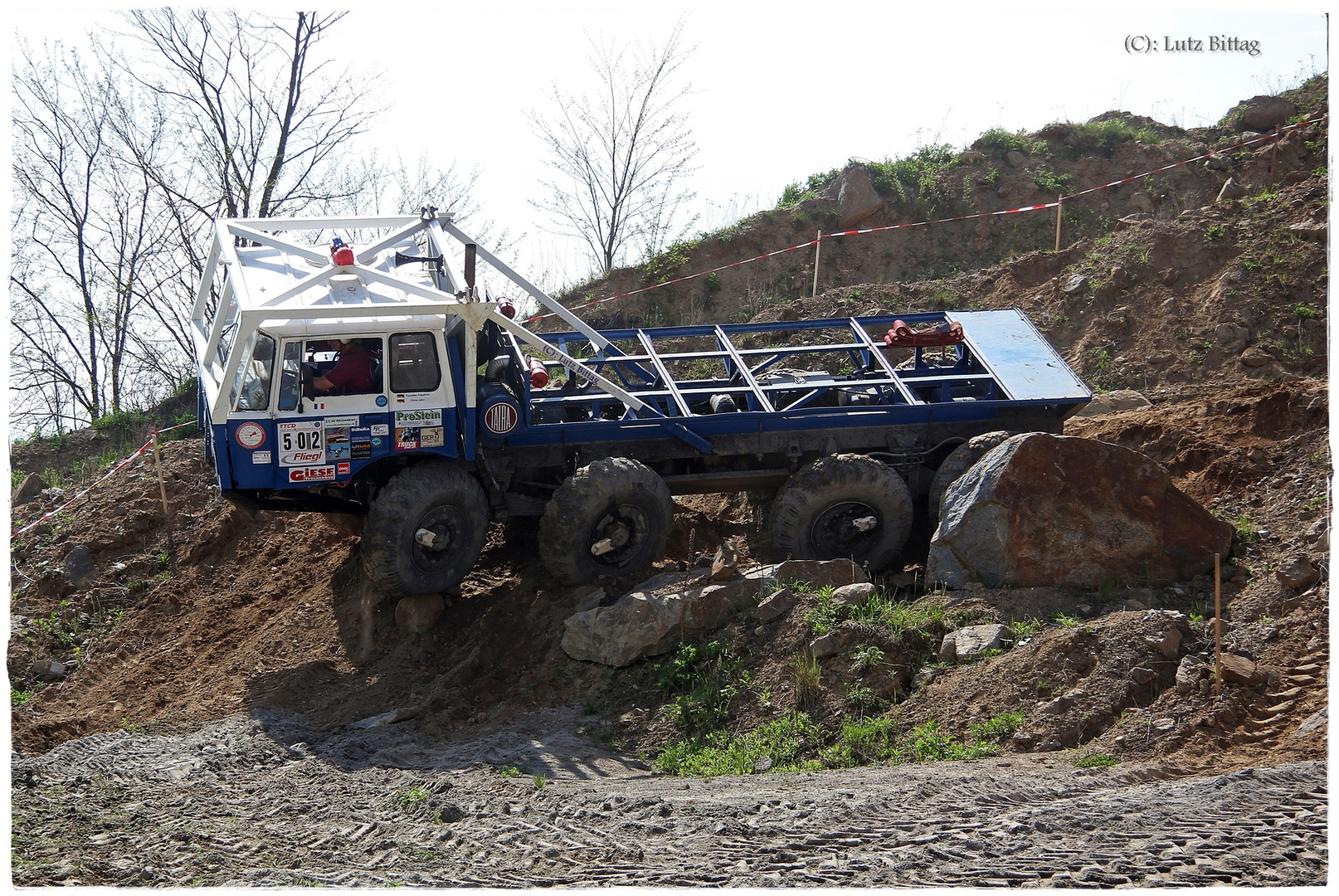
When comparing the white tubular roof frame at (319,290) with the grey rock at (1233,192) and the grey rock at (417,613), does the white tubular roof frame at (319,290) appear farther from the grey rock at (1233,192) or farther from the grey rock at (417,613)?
the grey rock at (1233,192)

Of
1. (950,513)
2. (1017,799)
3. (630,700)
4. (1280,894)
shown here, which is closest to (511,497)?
(630,700)

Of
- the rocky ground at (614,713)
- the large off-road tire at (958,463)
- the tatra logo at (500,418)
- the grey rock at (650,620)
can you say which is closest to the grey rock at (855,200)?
the rocky ground at (614,713)

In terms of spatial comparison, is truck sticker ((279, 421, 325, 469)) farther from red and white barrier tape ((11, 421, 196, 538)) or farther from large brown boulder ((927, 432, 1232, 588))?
large brown boulder ((927, 432, 1232, 588))

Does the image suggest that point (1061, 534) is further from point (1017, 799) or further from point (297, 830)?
point (297, 830)

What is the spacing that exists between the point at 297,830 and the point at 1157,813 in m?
4.61

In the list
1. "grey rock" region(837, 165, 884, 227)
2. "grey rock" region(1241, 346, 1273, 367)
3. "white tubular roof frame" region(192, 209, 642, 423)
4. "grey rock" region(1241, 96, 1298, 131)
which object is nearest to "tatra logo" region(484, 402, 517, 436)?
"white tubular roof frame" region(192, 209, 642, 423)

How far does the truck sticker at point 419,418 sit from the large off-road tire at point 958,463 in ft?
14.8

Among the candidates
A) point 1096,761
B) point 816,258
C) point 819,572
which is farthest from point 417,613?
point 816,258

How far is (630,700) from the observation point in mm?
8656

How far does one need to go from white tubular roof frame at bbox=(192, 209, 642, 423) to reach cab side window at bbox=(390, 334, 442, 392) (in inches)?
7.9

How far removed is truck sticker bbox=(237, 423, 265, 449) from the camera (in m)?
8.77

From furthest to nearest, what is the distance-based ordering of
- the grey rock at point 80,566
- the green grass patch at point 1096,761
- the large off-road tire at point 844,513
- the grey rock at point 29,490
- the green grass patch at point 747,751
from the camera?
the grey rock at point 29,490 → the grey rock at point 80,566 → the large off-road tire at point 844,513 → the green grass patch at point 747,751 → the green grass patch at point 1096,761

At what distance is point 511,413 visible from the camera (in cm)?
970

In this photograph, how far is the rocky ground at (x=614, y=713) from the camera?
5684 mm
